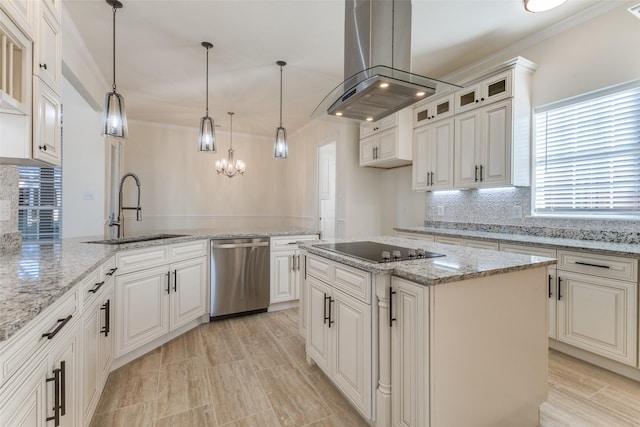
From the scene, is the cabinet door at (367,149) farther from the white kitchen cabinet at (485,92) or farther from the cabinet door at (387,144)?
the white kitchen cabinet at (485,92)

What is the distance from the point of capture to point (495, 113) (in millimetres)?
3023

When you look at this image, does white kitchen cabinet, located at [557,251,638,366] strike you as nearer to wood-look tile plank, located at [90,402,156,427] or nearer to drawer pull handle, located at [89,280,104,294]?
wood-look tile plank, located at [90,402,156,427]

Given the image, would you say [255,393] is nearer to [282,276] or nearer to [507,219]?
[282,276]

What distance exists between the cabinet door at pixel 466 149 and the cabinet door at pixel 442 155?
0.08m

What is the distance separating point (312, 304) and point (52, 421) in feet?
4.70

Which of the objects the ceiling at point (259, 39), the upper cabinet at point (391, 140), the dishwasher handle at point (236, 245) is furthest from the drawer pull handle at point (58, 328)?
the upper cabinet at point (391, 140)

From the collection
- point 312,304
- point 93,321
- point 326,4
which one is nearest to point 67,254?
point 93,321

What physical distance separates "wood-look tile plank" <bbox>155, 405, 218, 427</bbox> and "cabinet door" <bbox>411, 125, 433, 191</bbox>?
3.22m

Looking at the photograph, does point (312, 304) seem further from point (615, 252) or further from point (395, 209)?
point (395, 209)

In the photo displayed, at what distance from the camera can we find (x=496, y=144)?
3.01 metres

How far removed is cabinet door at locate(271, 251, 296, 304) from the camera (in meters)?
3.56

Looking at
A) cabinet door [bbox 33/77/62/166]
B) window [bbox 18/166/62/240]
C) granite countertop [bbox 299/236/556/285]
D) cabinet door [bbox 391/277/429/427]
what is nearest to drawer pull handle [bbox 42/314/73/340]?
cabinet door [bbox 33/77/62/166]

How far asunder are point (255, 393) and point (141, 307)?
1.18m

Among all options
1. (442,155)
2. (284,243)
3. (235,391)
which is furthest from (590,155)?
(235,391)
